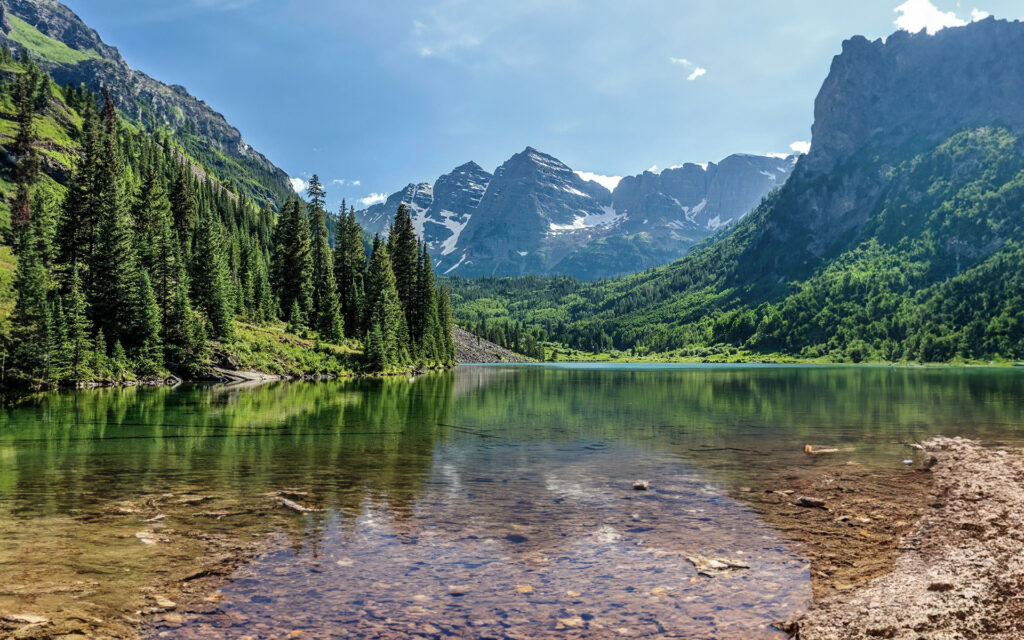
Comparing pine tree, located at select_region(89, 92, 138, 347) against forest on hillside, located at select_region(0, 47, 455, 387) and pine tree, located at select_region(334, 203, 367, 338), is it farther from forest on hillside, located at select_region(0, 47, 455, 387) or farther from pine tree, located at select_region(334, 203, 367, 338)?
A: pine tree, located at select_region(334, 203, 367, 338)

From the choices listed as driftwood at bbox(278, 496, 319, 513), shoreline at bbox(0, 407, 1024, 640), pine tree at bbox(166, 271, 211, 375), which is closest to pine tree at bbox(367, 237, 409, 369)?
pine tree at bbox(166, 271, 211, 375)

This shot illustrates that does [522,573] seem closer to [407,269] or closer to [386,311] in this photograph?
[386,311]

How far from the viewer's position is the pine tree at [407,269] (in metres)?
123

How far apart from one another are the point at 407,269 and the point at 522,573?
375 feet

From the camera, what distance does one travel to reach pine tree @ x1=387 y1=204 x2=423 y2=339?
404ft

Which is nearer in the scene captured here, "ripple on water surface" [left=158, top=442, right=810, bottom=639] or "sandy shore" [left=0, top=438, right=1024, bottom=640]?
"sandy shore" [left=0, top=438, right=1024, bottom=640]

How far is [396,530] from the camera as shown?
15977mm

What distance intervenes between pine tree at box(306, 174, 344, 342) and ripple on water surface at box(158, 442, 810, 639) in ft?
305

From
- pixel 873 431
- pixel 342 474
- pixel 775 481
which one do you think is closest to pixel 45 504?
pixel 342 474

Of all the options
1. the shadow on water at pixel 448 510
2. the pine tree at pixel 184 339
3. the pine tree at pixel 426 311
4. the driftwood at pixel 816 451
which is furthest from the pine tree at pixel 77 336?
the driftwood at pixel 816 451

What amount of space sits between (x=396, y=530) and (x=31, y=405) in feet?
153

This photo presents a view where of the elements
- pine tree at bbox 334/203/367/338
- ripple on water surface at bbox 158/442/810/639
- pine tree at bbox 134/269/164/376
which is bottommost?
ripple on water surface at bbox 158/442/810/639

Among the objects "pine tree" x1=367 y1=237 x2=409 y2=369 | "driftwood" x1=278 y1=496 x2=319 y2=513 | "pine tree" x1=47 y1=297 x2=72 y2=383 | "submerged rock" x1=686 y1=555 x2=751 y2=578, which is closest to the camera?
"submerged rock" x1=686 y1=555 x2=751 y2=578

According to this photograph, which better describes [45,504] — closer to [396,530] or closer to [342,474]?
[342,474]
